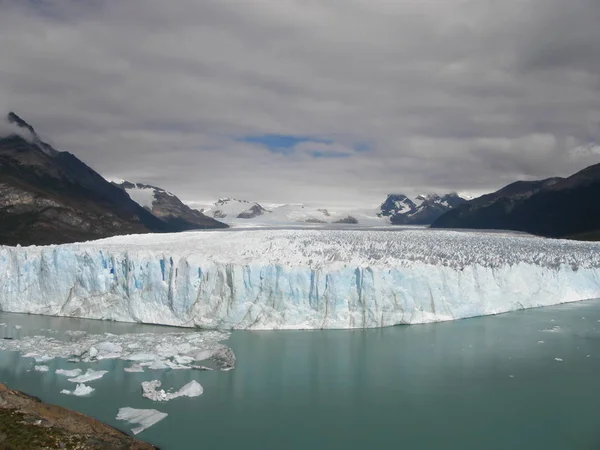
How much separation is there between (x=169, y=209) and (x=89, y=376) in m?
136

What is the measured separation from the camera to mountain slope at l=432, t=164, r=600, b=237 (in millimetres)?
67875

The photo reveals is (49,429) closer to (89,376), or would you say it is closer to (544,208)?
(89,376)

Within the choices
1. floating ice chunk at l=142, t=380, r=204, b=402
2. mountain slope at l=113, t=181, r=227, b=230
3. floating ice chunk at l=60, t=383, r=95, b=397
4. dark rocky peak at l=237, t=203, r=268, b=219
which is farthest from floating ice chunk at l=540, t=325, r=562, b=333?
dark rocky peak at l=237, t=203, r=268, b=219

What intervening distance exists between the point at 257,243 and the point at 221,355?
7555 mm

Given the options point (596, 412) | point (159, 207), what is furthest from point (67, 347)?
point (159, 207)

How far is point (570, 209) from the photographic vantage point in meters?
70.8

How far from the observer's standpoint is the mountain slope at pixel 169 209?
452 feet

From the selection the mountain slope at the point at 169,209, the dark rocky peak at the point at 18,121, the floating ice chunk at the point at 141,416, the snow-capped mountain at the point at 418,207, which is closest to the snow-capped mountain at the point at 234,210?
the mountain slope at the point at 169,209

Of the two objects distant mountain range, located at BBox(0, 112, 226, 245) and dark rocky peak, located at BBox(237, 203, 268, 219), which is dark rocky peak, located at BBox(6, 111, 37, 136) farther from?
dark rocky peak, located at BBox(237, 203, 268, 219)

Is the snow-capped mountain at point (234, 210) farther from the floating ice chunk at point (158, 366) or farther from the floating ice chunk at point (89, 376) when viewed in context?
the floating ice chunk at point (89, 376)

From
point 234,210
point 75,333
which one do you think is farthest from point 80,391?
point 234,210

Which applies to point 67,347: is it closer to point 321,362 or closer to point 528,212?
point 321,362

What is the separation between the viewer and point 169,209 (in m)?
144

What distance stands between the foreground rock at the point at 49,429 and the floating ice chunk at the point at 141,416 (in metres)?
0.67
